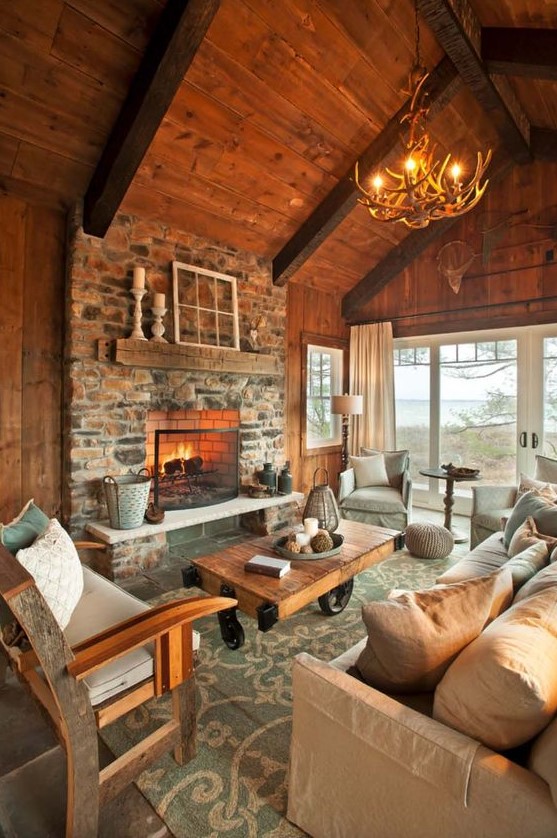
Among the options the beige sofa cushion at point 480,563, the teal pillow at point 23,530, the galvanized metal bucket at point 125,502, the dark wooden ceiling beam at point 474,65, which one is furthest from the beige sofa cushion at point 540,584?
the dark wooden ceiling beam at point 474,65

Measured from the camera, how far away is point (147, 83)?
102 inches

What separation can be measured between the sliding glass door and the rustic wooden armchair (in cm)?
434

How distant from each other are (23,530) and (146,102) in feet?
8.22

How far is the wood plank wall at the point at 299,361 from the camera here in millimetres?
5203

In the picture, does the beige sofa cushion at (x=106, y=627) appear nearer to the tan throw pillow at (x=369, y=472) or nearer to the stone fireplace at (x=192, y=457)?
the stone fireplace at (x=192, y=457)

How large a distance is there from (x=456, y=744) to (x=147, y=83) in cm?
337

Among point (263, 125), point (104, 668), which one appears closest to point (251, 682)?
point (104, 668)

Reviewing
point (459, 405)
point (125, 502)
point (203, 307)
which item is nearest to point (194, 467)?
point (125, 502)

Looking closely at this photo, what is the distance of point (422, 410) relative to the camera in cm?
562

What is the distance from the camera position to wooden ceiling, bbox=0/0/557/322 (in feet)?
8.09

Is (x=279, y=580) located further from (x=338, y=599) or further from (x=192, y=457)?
(x=192, y=457)

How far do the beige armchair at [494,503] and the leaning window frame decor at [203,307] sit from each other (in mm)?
2552

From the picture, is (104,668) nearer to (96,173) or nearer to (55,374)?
(55,374)

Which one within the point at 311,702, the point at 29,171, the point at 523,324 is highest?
the point at 29,171
